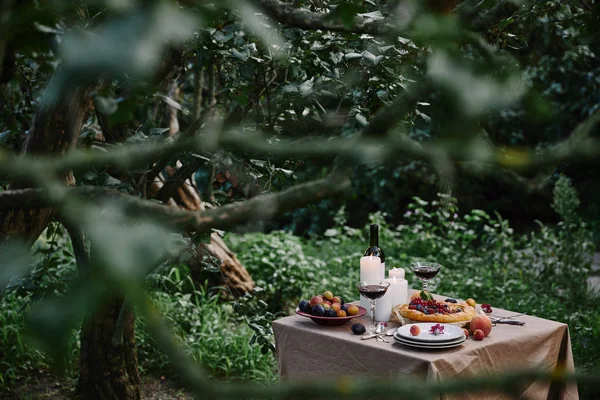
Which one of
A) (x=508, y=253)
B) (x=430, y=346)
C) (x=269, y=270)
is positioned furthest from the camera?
(x=508, y=253)

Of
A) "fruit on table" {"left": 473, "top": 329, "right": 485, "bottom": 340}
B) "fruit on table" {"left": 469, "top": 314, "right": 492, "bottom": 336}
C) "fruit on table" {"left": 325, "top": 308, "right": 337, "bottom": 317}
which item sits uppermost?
"fruit on table" {"left": 325, "top": 308, "right": 337, "bottom": 317}

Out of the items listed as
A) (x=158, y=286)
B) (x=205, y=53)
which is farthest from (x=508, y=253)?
(x=205, y=53)

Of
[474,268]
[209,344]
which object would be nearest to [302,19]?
[209,344]

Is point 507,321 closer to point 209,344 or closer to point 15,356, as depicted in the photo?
point 209,344

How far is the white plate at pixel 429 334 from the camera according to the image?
7.69ft

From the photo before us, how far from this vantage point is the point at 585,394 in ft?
11.6

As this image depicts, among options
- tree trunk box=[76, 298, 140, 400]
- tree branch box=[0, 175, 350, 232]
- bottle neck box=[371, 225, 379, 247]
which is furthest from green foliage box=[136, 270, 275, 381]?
tree branch box=[0, 175, 350, 232]

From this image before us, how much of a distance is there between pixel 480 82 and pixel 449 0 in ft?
0.19

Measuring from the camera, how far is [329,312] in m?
2.66

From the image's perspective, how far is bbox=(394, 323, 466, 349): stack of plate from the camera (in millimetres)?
2334

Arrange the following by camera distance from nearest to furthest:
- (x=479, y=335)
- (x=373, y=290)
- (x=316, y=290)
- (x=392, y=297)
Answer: (x=479, y=335) → (x=373, y=290) → (x=392, y=297) → (x=316, y=290)

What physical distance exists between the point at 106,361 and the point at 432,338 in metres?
1.69

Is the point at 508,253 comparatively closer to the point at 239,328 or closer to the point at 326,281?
the point at 326,281

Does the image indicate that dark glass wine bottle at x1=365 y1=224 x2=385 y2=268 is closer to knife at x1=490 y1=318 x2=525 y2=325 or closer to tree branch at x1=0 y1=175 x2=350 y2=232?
knife at x1=490 y1=318 x2=525 y2=325
